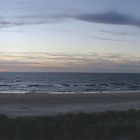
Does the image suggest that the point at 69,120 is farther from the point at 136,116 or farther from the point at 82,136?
the point at 136,116

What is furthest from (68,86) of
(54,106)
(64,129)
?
(64,129)

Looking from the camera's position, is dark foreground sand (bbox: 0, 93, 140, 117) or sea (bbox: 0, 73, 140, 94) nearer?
dark foreground sand (bbox: 0, 93, 140, 117)

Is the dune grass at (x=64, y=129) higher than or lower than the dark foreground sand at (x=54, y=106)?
higher

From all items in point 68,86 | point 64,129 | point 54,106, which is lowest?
point 68,86

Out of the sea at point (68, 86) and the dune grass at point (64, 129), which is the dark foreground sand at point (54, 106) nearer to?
the dune grass at point (64, 129)

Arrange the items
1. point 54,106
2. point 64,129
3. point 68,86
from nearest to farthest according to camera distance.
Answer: point 64,129 < point 54,106 < point 68,86

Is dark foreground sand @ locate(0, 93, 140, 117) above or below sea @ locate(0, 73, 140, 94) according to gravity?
above

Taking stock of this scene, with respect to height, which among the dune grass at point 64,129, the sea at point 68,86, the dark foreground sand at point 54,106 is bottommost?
the sea at point 68,86

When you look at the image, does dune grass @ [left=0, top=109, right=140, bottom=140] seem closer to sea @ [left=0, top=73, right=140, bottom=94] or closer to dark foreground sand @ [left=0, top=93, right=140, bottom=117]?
dark foreground sand @ [left=0, top=93, right=140, bottom=117]

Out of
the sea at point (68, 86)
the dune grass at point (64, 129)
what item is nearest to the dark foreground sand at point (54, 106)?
the dune grass at point (64, 129)

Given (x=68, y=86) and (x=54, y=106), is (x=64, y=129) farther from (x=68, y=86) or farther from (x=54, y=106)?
(x=68, y=86)

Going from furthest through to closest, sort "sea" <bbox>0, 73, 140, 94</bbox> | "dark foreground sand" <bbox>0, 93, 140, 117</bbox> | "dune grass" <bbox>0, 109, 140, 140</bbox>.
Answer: "sea" <bbox>0, 73, 140, 94</bbox> < "dark foreground sand" <bbox>0, 93, 140, 117</bbox> < "dune grass" <bbox>0, 109, 140, 140</bbox>

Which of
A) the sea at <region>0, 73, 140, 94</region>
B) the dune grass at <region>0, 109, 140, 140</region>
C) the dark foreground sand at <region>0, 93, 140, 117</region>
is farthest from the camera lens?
the sea at <region>0, 73, 140, 94</region>

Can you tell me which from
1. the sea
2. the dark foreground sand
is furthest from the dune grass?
the sea
